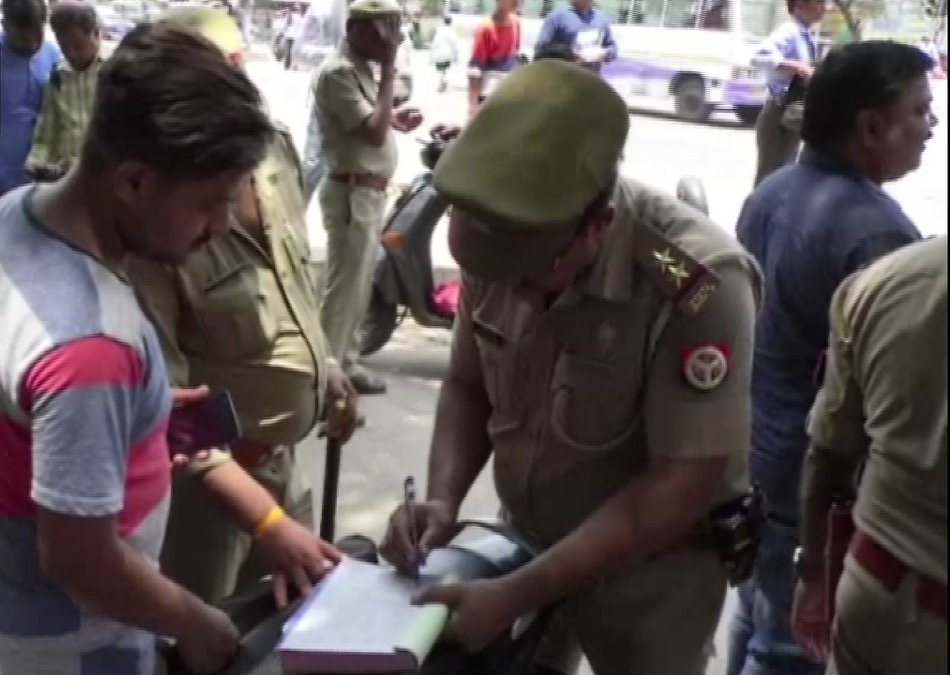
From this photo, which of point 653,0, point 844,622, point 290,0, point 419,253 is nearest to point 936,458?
point 844,622

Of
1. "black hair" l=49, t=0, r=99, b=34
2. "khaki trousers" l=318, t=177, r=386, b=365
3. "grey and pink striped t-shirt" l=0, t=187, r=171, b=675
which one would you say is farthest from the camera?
"khaki trousers" l=318, t=177, r=386, b=365

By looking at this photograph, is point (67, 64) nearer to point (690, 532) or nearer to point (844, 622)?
point (690, 532)

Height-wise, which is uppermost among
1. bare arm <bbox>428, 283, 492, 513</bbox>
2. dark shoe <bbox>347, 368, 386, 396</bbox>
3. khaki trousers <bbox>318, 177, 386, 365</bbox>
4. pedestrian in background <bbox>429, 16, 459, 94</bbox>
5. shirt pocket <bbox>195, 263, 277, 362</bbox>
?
shirt pocket <bbox>195, 263, 277, 362</bbox>

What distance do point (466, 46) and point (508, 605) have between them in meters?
7.86

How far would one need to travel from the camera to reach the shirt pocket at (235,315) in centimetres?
186

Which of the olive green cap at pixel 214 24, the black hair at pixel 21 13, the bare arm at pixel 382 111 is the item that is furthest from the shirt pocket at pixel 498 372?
the black hair at pixel 21 13

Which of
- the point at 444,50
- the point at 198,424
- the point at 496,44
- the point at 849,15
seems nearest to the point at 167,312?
the point at 198,424

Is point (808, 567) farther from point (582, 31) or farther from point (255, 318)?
point (582, 31)

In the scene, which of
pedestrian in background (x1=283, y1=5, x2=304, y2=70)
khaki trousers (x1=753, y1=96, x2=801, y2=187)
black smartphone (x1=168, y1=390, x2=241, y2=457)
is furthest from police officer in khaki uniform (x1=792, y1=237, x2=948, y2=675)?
pedestrian in background (x1=283, y1=5, x2=304, y2=70)

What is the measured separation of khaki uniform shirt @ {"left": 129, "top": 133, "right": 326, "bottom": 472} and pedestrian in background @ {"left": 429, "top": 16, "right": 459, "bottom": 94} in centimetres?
704

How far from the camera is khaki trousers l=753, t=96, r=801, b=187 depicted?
5398 millimetres

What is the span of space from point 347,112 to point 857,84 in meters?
2.53

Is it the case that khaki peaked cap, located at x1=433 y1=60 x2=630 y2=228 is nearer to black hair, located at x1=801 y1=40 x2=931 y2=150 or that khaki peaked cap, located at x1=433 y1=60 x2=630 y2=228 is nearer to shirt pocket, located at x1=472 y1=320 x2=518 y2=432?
shirt pocket, located at x1=472 y1=320 x2=518 y2=432

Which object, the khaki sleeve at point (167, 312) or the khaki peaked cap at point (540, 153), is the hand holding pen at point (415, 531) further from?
the khaki peaked cap at point (540, 153)
